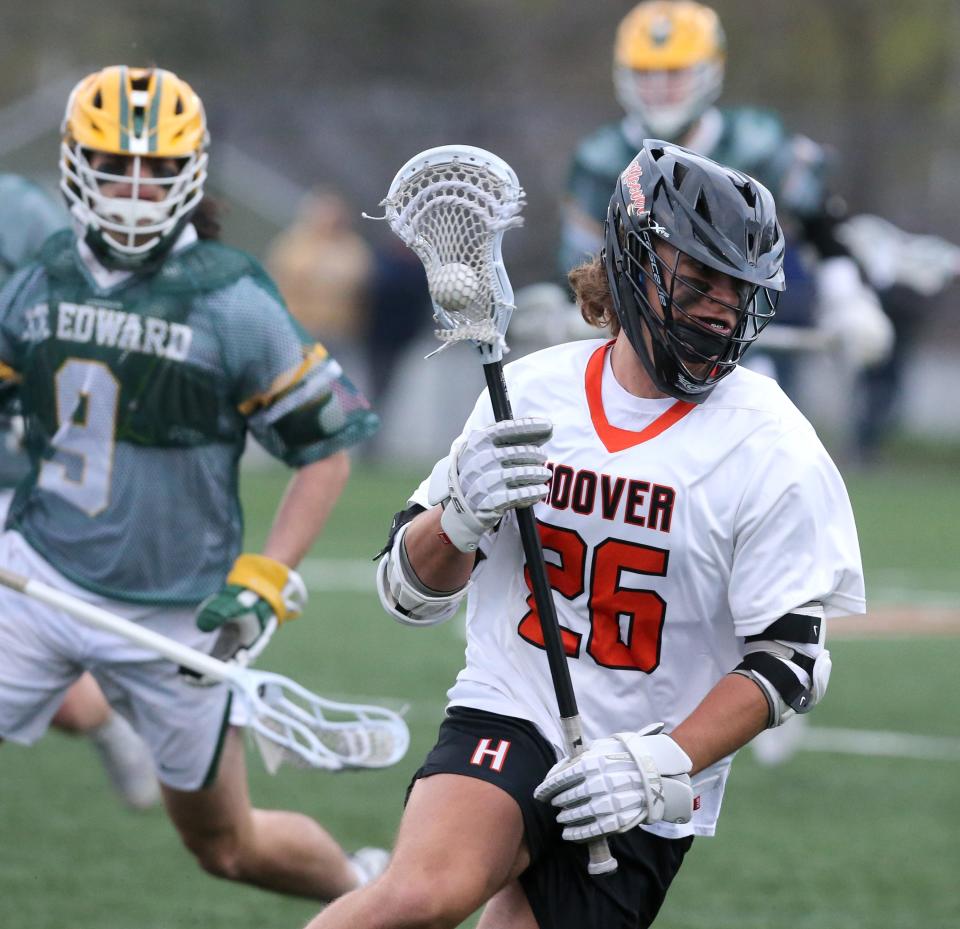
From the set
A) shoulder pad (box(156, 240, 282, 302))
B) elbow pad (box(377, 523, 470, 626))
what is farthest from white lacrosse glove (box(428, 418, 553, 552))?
shoulder pad (box(156, 240, 282, 302))

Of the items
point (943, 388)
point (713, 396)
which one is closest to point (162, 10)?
point (943, 388)

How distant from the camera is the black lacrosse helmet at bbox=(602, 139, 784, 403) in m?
3.66

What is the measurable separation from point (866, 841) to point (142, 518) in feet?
9.28

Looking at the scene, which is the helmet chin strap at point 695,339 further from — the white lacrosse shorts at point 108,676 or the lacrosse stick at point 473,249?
the white lacrosse shorts at point 108,676

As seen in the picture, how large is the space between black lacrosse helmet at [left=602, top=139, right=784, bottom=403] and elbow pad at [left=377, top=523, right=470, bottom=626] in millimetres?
578

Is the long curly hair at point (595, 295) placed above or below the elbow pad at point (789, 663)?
above

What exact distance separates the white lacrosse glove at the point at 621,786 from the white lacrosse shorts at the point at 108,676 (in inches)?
Answer: 60.4

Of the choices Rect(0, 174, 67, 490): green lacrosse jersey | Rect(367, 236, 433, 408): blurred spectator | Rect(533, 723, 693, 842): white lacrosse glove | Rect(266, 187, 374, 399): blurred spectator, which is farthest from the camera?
Rect(367, 236, 433, 408): blurred spectator

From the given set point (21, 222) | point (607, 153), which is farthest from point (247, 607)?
point (607, 153)

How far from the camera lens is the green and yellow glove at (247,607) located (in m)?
4.58

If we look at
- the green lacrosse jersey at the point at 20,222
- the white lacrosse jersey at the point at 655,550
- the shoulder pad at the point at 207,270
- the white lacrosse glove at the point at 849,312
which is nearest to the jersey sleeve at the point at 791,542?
the white lacrosse jersey at the point at 655,550

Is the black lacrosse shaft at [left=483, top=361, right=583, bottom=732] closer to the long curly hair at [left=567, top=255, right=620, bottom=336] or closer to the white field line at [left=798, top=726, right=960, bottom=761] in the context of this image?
the long curly hair at [left=567, top=255, right=620, bottom=336]

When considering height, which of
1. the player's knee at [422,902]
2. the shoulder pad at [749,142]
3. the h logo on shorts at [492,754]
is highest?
the h logo on shorts at [492,754]

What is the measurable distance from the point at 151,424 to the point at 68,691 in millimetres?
1343
